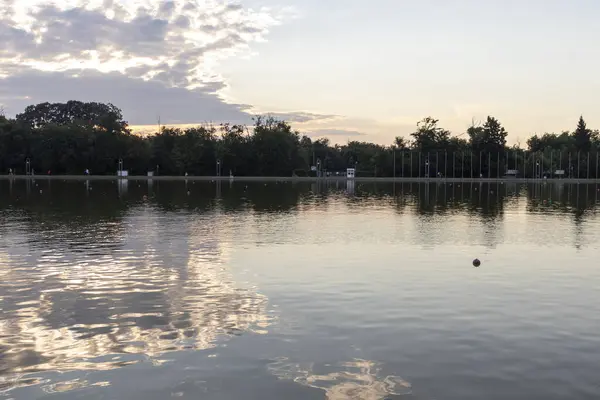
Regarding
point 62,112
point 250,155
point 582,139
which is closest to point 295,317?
point 250,155

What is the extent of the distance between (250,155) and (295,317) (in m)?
127

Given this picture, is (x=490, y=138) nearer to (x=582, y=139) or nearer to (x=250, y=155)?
(x=582, y=139)

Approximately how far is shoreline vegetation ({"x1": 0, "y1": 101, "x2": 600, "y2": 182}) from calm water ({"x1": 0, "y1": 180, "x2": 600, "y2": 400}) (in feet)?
353

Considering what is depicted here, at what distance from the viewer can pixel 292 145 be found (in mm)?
138375

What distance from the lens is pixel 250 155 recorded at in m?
136

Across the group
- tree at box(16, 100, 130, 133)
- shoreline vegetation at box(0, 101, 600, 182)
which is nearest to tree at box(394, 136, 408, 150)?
shoreline vegetation at box(0, 101, 600, 182)

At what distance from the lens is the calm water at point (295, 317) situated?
24.6 ft

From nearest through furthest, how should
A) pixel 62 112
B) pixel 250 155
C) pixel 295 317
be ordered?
pixel 295 317, pixel 250 155, pixel 62 112

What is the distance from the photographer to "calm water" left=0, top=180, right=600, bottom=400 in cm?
751

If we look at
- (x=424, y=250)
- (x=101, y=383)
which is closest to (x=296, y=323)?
(x=101, y=383)

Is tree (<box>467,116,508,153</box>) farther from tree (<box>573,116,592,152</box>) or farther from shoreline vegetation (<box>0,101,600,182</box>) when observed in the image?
tree (<box>573,116,592,152</box>)

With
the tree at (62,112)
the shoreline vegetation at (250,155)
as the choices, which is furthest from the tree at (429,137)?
the tree at (62,112)

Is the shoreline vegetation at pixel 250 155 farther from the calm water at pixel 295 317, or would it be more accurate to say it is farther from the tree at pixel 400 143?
the calm water at pixel 295 317

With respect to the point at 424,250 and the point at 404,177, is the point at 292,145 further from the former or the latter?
the point at 424,250
